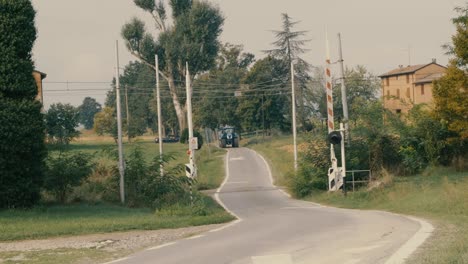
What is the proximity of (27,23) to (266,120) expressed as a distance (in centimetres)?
8061

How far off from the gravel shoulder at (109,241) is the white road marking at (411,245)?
19.0ft

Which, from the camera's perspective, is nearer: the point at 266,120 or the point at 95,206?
the point at 95,206

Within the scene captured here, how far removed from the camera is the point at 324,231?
639 inches

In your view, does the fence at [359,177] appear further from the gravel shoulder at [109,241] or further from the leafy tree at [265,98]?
the leafy tree at [265,98]

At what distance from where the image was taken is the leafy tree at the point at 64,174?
2819 centimetres

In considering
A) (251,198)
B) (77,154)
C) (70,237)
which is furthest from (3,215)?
(251,198)

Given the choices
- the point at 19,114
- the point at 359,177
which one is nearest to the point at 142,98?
the point at 359,177

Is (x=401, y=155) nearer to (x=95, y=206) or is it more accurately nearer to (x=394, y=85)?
(x=95, y=206)

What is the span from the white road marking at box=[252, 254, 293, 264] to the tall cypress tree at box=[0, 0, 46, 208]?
13202 mm

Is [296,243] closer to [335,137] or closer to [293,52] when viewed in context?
[335,137]

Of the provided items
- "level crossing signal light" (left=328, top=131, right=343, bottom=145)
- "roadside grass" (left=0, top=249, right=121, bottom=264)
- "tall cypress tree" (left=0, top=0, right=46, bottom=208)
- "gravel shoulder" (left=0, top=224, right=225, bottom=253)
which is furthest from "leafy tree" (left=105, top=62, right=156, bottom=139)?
"roadside grass" (left=0, top=249, right=121, bottom=264)

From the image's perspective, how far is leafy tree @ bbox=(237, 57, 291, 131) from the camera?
103000 millimetres

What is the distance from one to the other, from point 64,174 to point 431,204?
14069 millimetres

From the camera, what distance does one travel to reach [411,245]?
12297 mm
